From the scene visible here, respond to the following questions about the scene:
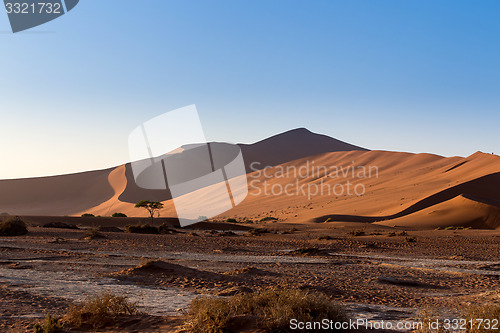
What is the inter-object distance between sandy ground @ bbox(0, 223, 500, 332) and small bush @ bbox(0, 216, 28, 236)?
5.37 m

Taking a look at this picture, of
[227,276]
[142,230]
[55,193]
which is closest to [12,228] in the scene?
[142,230]

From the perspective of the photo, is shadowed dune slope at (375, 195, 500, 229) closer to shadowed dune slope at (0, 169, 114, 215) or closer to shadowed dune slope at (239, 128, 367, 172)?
shadowed dune slope at (239, 128, 367, 172)

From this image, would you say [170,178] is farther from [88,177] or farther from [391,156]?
[391,156]

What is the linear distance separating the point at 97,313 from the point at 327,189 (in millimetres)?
65699

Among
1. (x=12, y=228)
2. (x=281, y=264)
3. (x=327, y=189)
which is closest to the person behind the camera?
(x=281, y=264)

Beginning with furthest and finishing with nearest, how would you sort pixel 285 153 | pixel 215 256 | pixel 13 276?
pixel 285 153
pixel 215 256
pixel 13 276

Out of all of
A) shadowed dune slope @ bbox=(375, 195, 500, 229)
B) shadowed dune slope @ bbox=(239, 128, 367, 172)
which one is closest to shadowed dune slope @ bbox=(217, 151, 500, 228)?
shadowed dune slope @ bbox=(375, 195, 500, 229)

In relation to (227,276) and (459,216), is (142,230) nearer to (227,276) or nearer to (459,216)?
(227,276)

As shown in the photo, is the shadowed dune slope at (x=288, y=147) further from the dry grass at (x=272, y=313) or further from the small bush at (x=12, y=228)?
the dry grass at (x=272, y=313)

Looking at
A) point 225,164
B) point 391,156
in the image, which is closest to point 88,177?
point 225,164

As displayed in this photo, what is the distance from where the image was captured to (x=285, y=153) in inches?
4564

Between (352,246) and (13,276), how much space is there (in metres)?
Result: 15.4

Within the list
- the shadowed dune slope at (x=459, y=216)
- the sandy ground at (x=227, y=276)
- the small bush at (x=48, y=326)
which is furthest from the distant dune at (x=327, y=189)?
the small bush at (x=48, y=326)

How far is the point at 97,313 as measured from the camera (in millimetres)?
6570
